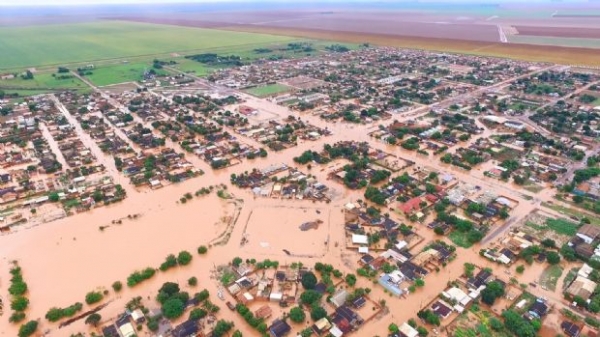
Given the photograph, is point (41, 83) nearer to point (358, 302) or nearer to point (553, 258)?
point (358, 302)

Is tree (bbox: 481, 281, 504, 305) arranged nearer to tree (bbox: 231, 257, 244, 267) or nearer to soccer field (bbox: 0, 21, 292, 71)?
tree (bbox: 231, 257, 244, 267)

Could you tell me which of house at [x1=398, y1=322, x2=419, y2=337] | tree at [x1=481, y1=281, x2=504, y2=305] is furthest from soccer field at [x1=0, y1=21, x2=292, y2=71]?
tree at [x1=481, y1=281, x2=504, y2=305]

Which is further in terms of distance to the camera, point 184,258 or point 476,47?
point 476,47

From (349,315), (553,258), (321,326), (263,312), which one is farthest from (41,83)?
(553,258)

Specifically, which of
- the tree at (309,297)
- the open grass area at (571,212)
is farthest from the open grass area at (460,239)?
the tree at (309,297)

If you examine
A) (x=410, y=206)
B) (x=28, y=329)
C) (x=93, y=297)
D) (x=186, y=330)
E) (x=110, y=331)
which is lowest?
(x=28, y=329)

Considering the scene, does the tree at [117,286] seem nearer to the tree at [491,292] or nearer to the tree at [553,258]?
the tree at [491,292]
